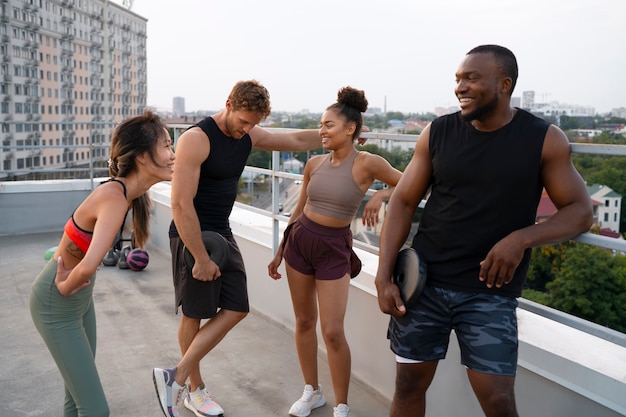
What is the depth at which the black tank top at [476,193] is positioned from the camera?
2.07m

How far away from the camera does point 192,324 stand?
135 inches

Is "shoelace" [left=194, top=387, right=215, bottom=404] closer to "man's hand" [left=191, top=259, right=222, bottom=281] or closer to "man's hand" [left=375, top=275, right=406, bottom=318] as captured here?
"man's hand" [left=191, top=259, right=222, bottom=281]

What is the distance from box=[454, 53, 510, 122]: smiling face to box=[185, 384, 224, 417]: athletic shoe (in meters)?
2.16

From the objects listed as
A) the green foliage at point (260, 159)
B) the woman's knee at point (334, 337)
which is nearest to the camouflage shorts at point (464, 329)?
the woman's knee at point (334, 337)

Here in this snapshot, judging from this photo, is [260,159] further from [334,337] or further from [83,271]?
[83,271]

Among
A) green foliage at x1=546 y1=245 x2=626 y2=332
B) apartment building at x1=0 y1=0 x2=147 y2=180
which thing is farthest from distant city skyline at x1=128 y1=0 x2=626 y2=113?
apartment building at x1=0 y1=0 x2=147 y2=180

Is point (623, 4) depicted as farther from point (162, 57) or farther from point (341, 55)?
point (162, 57)

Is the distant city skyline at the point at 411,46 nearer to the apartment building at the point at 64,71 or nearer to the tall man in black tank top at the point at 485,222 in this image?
the tall man in black tank top at the point at 485,222

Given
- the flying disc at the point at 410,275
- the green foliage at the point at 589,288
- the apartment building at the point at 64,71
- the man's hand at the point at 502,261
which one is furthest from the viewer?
the apartment building at the point at 64,71

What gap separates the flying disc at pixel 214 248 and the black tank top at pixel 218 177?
0.13 meters

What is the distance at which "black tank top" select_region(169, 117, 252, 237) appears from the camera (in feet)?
10.5

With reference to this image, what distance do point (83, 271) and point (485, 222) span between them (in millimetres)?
1477

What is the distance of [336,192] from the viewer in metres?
3.27

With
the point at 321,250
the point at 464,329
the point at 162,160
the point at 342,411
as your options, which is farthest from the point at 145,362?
the point at 464,329
